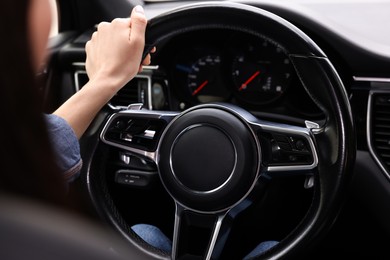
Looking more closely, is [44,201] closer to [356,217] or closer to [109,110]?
[109,110]

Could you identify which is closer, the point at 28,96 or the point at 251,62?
the point at 28,96

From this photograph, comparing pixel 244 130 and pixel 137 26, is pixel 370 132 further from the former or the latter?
pixel 137 26

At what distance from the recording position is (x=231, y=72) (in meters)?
1.64

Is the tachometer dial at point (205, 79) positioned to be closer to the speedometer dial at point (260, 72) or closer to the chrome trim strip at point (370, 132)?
the speedometer dial at point (260, 72)

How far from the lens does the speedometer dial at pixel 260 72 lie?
5.18 ft

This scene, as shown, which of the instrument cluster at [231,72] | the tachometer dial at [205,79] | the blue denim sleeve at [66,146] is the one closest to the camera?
the blue denim sleeve at [66,146]

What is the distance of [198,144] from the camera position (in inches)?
44.8

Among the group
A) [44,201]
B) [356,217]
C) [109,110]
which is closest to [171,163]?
[109,110]

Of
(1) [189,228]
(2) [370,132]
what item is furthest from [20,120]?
(2) [370,132]

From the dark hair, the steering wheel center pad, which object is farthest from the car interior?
the dark hair

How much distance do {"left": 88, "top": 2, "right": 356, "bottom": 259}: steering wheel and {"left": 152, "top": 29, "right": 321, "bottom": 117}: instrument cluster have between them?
0.43 meters

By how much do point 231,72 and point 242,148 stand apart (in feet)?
1.89

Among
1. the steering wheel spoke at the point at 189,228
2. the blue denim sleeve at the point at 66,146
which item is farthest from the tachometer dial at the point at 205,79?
the blue denim sleeve at the point at 66,146

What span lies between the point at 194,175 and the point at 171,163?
56 millimetres
